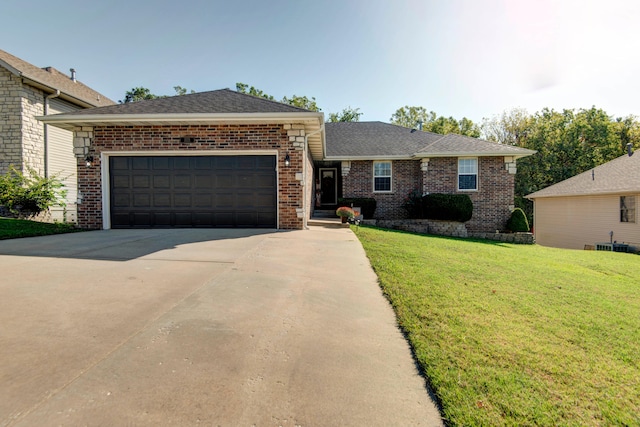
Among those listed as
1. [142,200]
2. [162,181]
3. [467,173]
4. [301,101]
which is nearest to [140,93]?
[301,101]

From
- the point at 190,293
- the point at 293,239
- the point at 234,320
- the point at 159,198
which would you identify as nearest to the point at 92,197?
the point at 159,198

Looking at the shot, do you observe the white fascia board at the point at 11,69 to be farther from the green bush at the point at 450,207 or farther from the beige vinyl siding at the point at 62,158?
the green bush at the point at 450,207

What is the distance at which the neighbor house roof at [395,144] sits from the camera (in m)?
14.8

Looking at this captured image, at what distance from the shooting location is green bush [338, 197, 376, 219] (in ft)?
49.6

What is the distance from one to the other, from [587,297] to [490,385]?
362 cm

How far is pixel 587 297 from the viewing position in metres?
4.56

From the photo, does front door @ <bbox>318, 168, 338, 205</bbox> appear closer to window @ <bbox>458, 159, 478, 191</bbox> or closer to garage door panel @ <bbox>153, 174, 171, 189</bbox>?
window @ <bbox>458, 159, 478, 191</bbox>

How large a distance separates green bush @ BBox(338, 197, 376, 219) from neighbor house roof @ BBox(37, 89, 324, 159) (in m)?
5.91

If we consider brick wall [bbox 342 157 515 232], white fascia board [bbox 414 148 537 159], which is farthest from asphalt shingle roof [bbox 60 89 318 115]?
brick wall [bbox 342 157 515 232]

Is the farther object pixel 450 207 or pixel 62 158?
pixel 450 207

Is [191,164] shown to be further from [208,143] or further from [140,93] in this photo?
[140,93]

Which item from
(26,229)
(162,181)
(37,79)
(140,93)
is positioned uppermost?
(140,93)

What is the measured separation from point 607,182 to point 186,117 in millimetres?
17962

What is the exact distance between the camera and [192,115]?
8555 millimetres
